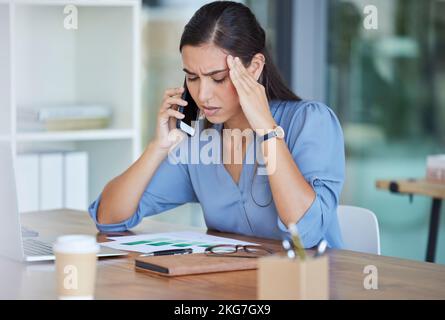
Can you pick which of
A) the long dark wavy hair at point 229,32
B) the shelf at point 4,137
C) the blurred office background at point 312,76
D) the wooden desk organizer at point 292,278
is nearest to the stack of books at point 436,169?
the blurred office background at point 312,76

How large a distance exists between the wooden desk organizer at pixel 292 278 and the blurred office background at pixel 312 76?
2.12 meters

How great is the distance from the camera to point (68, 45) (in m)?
3.52

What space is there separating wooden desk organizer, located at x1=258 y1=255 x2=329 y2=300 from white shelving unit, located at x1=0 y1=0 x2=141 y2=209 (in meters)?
2.16

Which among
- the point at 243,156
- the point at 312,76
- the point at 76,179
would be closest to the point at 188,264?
the point at 243,156

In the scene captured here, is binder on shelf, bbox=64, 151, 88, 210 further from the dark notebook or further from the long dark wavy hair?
the dark notebook

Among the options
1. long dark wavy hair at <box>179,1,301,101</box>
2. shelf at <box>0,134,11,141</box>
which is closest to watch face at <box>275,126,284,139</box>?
long dark wavy hair at <box>179,1,301,101</box>

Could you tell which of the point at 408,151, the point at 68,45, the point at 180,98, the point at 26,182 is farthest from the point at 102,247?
the point at 408,151

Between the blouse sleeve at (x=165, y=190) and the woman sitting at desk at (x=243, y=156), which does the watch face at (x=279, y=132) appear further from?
the blouse sleeve at (x=165, y=190)

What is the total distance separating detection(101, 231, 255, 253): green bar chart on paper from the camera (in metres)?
1.90

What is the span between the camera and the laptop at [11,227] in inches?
66.5

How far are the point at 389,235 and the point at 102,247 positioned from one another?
2353 millimetres

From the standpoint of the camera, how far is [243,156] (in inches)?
88.0

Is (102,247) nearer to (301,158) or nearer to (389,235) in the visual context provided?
(301,158)
